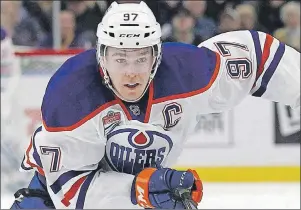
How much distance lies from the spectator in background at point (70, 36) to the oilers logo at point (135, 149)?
8.24ft

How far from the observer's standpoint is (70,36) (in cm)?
503

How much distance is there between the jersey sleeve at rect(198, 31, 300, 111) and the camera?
256 centimetres

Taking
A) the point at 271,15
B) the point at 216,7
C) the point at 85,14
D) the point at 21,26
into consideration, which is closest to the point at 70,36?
the point at 85,14

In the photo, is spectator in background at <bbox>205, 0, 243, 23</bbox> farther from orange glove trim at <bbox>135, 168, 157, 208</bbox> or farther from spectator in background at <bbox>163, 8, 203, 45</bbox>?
orange glove trim at <bbox>135, 168, 157, 208</bbox>

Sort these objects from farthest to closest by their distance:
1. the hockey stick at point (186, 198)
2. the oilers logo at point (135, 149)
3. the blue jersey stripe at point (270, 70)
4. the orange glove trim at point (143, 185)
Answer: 1. the blue jersey stripe at point (270, 70)
2. the oilers logo at point (135, 149)
3. the orange glove trim at point (143, 185)
4. the hockey stick at point (186, 198)

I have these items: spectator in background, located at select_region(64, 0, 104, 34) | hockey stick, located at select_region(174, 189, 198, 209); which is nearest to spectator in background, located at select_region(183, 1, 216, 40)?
spectator in background, located at select_region(64, 0, 104, 34)

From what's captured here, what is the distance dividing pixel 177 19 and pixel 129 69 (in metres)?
2.80

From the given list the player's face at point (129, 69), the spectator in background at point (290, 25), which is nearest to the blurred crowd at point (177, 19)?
the spectator in background at point (290, 25)

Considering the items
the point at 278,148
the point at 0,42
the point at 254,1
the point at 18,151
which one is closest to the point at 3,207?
the point at 18,151

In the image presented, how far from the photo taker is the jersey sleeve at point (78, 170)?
7.93ft

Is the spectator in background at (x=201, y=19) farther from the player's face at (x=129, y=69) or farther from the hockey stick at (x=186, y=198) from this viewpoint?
the hockey stick at (x=186, y=198)

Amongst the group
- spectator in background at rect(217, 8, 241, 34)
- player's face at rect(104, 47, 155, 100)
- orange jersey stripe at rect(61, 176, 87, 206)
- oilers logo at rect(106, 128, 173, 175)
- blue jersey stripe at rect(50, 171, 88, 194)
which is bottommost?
orange jersey stripe at rect(61, 176, 87, 206)

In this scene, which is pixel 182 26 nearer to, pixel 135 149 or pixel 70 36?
pixel 70 36

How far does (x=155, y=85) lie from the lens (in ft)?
8.05
